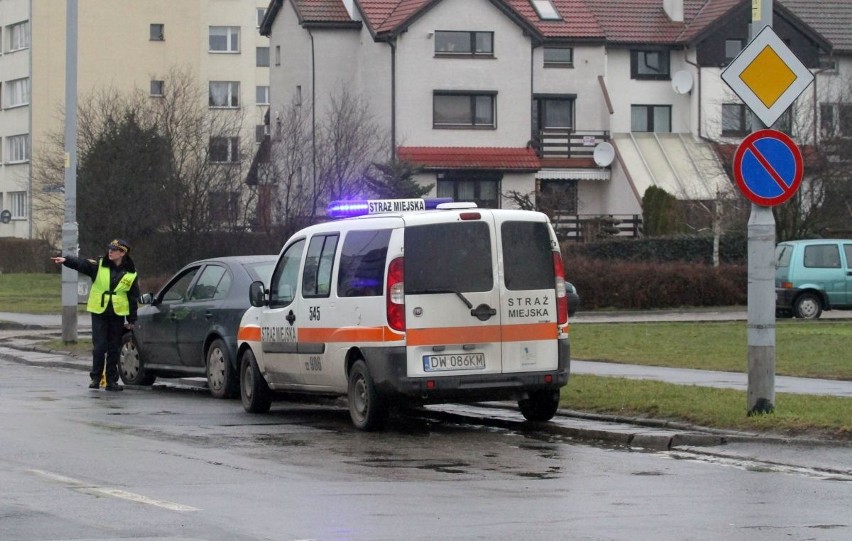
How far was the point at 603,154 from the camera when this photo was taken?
59.4 meters

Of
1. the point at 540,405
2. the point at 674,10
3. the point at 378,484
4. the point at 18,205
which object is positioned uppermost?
the point at 674,10

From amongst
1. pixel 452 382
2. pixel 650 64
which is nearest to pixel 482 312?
pixel 452 382

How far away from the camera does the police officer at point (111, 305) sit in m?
19.0

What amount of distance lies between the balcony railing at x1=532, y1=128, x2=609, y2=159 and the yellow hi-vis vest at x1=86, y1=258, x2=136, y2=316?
40.8 m

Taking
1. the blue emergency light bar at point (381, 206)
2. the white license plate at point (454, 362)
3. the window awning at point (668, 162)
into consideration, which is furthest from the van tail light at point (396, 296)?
the window awning at point (668, 162)

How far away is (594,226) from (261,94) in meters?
39.1

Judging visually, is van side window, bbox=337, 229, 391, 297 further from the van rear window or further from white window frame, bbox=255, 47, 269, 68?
Result: white window frame, bbox=255, 47, 269, 68

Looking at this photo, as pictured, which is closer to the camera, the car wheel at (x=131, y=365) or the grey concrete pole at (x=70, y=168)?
the car wheel at (x=131, y=365)

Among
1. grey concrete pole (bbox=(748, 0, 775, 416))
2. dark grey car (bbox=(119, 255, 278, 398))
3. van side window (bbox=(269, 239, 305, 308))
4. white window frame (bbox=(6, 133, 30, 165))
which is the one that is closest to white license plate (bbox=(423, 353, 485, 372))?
van side window (bbox=(269, 239, 305, 308))

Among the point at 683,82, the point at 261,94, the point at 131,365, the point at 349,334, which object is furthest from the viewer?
the point at 261,94

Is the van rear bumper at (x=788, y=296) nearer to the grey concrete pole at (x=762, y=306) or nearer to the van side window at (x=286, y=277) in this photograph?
the van side window at (x=286, y=277)

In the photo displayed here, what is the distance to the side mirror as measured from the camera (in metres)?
16.0

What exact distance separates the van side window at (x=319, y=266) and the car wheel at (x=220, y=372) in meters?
2.63

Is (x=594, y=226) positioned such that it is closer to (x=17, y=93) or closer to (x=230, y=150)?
(x=230, y=150)
